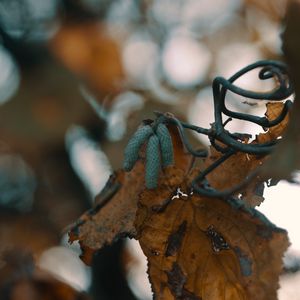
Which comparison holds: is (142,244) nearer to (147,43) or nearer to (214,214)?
(214,214)

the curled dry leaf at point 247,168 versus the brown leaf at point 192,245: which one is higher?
the curled dry leaf at point 247,168

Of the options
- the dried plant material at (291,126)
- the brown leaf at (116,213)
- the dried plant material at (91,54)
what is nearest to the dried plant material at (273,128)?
the brown leaf at (116,213)

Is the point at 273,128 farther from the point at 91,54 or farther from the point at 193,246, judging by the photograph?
the point at 91,54

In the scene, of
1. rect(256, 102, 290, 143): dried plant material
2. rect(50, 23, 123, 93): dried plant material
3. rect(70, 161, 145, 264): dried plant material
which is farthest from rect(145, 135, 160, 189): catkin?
rect(50, 23, 123, 93): dried plant material

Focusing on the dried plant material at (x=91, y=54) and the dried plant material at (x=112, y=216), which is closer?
the dried plant material at (x=112, y=216)

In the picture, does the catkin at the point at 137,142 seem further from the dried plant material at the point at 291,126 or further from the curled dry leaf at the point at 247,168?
the dried plant material at the point at 291,126

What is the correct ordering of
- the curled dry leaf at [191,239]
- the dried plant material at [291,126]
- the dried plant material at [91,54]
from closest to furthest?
the dried plant material at [291,126] → the curled dry leaf at [191,239] → the dried plant material at [91,54]

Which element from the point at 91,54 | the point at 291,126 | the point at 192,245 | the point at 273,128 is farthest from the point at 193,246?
the point at 91,54

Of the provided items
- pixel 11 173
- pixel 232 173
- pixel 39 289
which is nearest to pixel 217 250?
pixel 232 173

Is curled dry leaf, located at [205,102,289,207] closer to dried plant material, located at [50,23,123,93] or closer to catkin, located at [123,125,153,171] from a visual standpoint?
catkin, located at [123,125,153,171]
